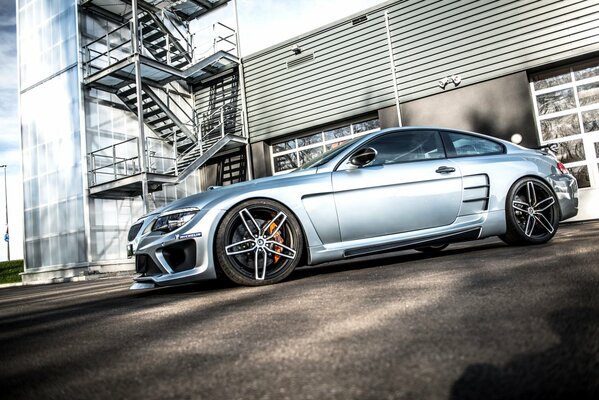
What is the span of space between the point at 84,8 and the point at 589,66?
1459 cm

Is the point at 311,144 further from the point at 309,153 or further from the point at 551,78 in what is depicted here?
the point at 551,78

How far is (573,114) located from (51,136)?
15176 mm

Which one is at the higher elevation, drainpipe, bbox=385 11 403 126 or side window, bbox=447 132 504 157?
drainpipe, bbox=385 11 403 126

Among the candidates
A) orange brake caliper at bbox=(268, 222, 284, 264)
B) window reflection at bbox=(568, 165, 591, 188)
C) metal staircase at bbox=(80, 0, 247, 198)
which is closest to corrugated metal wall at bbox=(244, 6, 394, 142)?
metal staircase at bbox=(80, 0, 247, 198)

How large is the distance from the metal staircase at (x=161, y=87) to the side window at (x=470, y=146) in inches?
380

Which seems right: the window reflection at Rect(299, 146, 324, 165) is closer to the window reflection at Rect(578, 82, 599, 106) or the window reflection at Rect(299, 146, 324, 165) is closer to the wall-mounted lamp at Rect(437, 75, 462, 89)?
the wall-mounted lamp at Rect(437, 75, 462, 89)

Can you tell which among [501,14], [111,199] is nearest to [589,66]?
[501,14]

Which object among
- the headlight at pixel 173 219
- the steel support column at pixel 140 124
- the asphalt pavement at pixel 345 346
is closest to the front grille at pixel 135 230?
the headlight at pixel 173 219

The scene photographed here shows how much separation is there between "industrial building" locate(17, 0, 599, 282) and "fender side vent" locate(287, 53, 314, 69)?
32 mm

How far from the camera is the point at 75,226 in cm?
1377

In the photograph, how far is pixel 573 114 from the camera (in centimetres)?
1077

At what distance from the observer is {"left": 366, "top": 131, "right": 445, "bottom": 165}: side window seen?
421 centimetres

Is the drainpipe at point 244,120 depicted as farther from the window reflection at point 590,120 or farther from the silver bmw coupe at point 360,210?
the silver bmw coupe at point 360,210

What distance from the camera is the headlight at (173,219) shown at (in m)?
3.57
